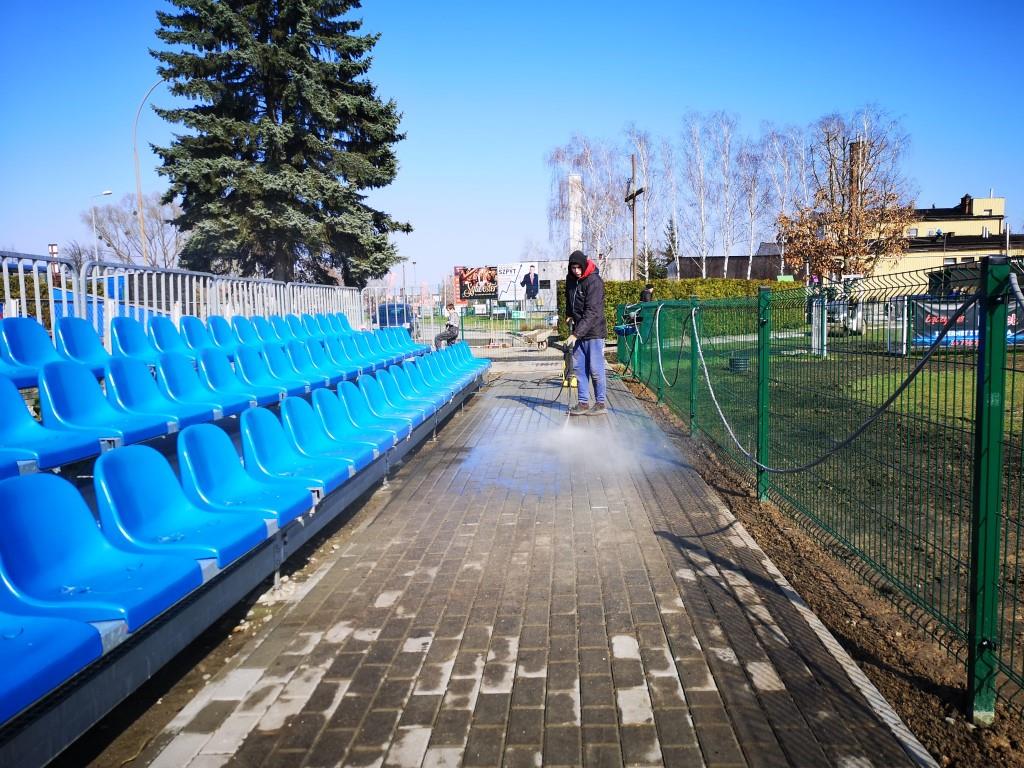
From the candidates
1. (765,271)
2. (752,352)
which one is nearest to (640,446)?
(752,352)

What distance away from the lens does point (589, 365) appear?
34.8 feet

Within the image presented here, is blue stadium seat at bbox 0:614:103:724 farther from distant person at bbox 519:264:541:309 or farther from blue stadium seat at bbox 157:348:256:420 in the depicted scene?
distant person at bbox 519:264:541:309

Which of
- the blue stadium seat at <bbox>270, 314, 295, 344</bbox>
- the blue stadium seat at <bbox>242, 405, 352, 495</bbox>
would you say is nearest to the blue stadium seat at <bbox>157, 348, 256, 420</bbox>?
the blue stadium seat at <bbox>242, 405, 352, 495</bbox>

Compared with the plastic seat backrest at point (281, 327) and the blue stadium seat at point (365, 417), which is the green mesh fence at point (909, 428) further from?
the plastic seat backrest at point (281, 327)

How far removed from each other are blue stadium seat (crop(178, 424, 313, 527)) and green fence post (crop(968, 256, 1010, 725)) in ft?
11.2

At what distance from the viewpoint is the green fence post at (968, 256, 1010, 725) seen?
2846mm

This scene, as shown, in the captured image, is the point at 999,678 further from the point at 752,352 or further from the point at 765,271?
the point at 765,271

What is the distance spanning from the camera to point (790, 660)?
3.39 meters

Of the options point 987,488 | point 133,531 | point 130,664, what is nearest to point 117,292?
point 133,531

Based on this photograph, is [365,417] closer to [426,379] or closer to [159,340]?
[159,340]

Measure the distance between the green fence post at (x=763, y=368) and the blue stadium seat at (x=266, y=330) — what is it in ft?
21.8

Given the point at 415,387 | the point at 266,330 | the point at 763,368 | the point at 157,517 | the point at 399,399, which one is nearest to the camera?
the point at 157,517

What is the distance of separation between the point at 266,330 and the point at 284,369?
1853mm

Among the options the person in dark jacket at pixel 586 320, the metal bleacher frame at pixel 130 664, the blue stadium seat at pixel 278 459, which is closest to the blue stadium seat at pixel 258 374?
the blue stadium seat at pixel 278 459
